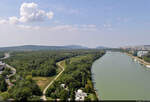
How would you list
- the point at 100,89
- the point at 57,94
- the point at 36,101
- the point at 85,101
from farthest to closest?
the point at 100,89 → the point at 57,94 → the point at 85,101 → the point at 36,101

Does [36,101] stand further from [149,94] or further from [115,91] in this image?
[149,94]

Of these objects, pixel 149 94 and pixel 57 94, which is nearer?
pixel 57 94

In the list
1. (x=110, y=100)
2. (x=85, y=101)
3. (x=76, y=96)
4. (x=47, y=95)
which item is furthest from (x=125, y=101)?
(x=47, y=95)

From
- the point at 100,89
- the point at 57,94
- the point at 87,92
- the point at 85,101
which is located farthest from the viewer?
the point at 100,89

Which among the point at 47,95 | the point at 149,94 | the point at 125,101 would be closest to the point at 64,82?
the point at 47,95

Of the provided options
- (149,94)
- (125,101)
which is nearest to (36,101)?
(125,101)

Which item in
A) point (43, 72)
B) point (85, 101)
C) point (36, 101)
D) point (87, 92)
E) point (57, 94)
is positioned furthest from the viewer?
point (43, 72)

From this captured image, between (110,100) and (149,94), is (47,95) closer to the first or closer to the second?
(110,100)

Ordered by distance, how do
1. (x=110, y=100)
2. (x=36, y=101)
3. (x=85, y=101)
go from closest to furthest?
(x=36, y=101) → (x=85, y=101) → (x=110, y=100)
